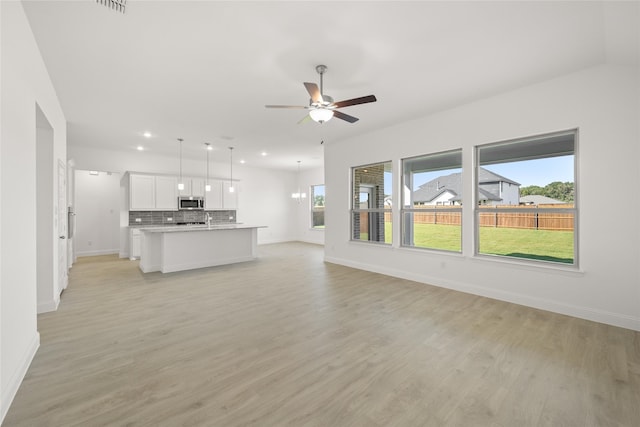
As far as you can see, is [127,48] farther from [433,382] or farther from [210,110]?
[433,382]

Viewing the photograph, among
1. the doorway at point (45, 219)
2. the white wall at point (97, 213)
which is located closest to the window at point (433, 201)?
the doorway at point (45, 219)

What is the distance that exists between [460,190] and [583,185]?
4.85 feet

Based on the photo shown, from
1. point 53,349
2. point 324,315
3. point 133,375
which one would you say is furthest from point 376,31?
point 53,349

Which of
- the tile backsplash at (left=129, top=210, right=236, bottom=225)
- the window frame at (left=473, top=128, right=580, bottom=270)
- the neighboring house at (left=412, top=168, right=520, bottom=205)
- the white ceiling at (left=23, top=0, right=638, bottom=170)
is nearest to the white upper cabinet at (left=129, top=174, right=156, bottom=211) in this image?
the tile backsplash at (left=129, top=210, right=236, bottom=225)

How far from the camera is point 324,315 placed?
10.8ft

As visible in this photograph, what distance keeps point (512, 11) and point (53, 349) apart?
4.98 metres

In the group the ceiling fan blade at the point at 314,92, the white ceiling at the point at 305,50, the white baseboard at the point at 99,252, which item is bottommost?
the white baseboard at the point at 99,252

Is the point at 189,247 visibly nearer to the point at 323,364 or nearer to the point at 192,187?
the point at 192,187

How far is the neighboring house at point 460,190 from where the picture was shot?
402cm

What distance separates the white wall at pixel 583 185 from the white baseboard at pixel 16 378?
4.83 meters

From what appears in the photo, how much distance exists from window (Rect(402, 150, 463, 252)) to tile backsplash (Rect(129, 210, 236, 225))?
6086 millimetres

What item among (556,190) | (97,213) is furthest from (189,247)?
(556,190)

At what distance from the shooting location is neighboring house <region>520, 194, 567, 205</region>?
360 centimetres

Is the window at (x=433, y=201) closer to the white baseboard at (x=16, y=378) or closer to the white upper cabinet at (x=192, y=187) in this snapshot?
the white baseboard at (x=16, y=378)
